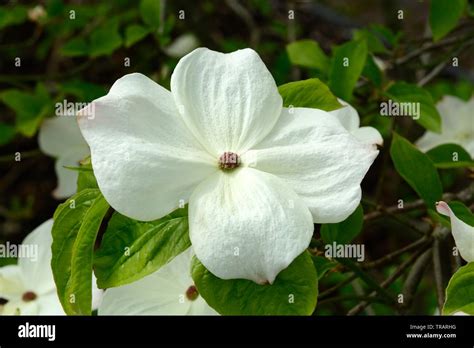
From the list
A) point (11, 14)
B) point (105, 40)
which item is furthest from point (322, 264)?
point (11, 14)

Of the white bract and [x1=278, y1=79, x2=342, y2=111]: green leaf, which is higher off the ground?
[x1=278, y1=79, x2=342, y2=111]: green leaf

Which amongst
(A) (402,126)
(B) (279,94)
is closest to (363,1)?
(A) (402,126)

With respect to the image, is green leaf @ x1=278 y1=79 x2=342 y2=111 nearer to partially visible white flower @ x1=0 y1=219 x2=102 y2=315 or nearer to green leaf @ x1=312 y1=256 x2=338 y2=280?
green leaf @ x1=312 y1=256 x2=338 y2=280

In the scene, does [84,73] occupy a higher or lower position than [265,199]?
higher

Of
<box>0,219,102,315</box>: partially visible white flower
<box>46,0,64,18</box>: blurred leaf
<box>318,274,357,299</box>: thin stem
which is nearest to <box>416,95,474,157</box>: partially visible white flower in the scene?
<box>318,274,357,299</box>: thin stem

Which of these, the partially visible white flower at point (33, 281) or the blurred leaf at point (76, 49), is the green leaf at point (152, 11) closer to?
the blurred leaf at point (76, 49)
